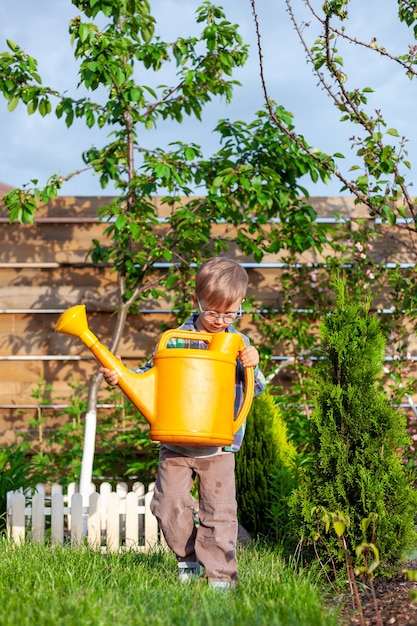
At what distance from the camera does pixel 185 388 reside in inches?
94.1

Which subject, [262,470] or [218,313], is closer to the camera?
[218,313]

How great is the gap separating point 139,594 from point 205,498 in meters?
0.50

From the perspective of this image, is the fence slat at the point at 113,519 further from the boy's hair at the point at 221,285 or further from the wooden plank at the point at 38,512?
the boy's hair at the point at 221,285

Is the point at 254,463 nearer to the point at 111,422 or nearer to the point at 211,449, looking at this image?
the point at 211,449

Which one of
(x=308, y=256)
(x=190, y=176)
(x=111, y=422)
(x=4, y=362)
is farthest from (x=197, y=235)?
(x=4, y=362)

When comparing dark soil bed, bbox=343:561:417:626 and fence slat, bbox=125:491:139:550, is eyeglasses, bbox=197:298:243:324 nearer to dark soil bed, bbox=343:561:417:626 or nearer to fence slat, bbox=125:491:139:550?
dark soil bed, bbox=343:561:417:626

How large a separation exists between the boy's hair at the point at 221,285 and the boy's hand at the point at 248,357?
0.57ft

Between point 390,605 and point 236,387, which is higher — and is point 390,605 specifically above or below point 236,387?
below

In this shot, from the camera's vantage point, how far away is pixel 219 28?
4.76 m

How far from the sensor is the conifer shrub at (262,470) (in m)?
3.79

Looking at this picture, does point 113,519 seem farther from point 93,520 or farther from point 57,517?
point 57,517

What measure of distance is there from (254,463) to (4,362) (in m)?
2.66

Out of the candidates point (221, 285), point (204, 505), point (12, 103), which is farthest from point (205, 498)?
point (12, 103)

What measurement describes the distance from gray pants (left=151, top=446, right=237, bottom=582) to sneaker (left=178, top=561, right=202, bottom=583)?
0.16ft
